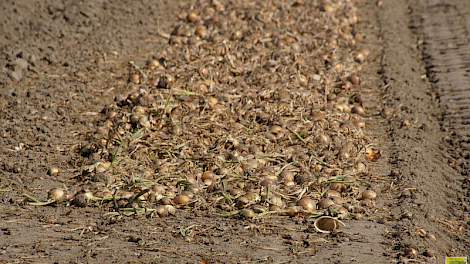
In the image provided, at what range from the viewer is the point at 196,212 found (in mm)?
4520

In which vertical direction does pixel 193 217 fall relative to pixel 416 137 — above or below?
below

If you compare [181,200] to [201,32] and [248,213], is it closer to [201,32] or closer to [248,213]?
[248,213]

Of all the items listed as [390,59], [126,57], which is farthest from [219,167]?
[390,59]

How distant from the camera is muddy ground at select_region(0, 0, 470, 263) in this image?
4168 millimetres

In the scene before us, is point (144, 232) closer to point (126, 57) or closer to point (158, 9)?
point (126, 57)

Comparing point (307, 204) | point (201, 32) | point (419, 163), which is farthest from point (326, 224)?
point (201, 32)

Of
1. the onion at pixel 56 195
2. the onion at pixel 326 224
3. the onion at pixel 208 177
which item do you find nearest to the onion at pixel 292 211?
the onion at pixel 326 224

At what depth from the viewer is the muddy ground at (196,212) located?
4.17m

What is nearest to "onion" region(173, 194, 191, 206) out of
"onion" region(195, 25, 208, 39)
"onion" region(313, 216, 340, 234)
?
"onion" region(313, 216, 340, 234)

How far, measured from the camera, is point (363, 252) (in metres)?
4.16

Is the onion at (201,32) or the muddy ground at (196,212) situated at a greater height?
the onion at (201,32)

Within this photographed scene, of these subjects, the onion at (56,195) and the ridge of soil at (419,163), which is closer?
the ridge of soil at (419,163)

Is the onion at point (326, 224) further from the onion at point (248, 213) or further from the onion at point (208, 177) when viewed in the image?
the onion at point (208, 177)

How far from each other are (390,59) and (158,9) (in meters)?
2.06
